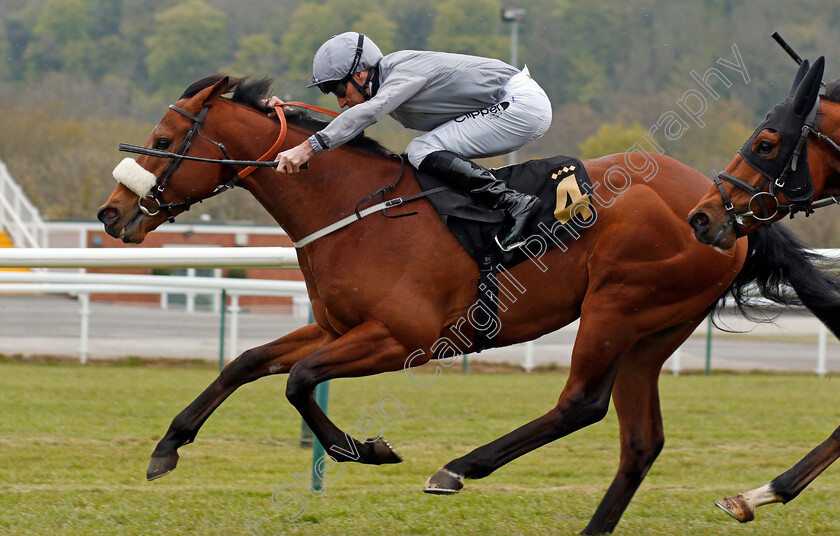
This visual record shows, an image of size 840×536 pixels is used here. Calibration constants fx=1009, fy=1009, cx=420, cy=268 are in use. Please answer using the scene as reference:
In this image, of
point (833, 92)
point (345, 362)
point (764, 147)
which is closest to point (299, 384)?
point (345, 362)

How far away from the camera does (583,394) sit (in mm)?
3963

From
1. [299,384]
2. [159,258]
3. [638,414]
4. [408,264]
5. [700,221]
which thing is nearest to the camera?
[700,221]

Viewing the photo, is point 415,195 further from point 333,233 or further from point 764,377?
point 764,377

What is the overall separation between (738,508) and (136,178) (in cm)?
264

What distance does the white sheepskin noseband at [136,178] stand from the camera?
389 centimetres

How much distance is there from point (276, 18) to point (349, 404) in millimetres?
32066

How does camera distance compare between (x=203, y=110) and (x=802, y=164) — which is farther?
(x=203, y=110)

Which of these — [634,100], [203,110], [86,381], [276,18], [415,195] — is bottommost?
[86,381]

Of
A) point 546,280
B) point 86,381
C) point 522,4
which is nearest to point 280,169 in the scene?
point 546,280

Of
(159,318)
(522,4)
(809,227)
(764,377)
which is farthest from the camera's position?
(522,4)

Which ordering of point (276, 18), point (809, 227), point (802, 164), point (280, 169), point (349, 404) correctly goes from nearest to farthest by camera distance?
point (802, 164), point (280, 169), point (349, 404), point (809, 227), point (276, 18)

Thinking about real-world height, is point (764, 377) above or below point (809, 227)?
below

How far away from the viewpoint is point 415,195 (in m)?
3.98

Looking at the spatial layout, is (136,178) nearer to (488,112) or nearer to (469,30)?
(488,112)
